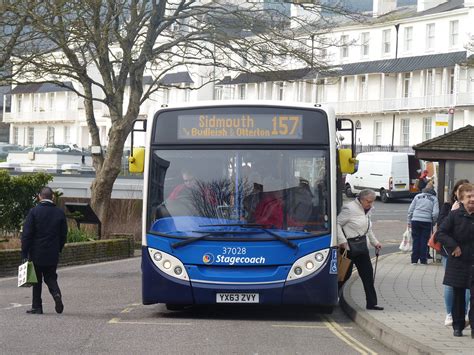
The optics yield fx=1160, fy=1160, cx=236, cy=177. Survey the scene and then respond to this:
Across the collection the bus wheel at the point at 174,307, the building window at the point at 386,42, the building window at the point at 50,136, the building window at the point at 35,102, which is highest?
the building window at the point at 386,42

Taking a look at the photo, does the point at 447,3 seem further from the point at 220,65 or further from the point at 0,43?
the point at 0,43

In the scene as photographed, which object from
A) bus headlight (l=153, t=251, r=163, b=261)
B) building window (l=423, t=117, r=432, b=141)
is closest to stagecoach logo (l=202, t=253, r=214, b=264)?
bus headlight (l=153, t=251, r=163, b=261)

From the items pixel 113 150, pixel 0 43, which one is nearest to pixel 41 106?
pixel 113 150

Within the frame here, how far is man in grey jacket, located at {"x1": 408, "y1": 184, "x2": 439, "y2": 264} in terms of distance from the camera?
25562 mm

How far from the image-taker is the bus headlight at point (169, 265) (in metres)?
15.2

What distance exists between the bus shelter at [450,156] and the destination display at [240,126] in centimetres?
899

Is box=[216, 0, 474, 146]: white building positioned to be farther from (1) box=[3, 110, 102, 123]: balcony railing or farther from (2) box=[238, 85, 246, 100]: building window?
(1) box=[3, 110, 102, 123]: balcony railing

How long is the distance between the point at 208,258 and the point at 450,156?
10362 mm

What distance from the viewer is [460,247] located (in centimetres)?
1280

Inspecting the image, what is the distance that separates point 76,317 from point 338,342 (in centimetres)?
368

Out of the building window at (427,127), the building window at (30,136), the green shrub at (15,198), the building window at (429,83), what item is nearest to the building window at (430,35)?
the building window at (429,83)

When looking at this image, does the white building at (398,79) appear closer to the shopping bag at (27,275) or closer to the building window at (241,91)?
the building window at (241,91)

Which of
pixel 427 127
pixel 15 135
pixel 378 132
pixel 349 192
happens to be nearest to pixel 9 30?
pixel 349 192

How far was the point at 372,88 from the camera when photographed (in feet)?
271
